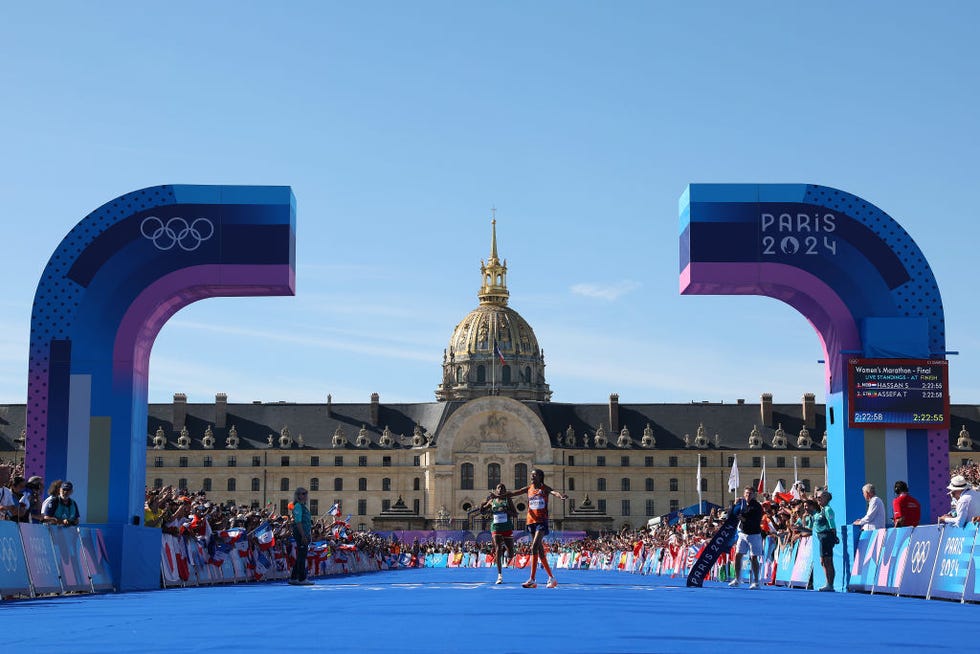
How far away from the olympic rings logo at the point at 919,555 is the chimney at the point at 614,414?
4668 inches

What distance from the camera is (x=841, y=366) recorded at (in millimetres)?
25797

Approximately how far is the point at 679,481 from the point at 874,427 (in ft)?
366

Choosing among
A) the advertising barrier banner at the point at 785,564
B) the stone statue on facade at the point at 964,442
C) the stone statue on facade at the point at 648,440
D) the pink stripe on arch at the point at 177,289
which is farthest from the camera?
the stone statue on facade at the point at 648,440

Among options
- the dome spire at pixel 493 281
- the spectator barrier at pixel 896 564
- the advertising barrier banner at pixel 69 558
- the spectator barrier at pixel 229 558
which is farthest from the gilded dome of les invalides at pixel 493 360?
the advertising barrier banner at pixel 69 558

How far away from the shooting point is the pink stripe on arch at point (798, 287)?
25781 millimetres

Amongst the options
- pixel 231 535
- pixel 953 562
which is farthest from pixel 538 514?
pixel 231 535

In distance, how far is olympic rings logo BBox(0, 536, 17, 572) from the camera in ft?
58.8

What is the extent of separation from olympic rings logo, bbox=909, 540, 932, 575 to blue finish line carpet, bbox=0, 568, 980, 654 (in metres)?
1.75

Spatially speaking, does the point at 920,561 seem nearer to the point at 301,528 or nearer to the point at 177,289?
the point at 301,528

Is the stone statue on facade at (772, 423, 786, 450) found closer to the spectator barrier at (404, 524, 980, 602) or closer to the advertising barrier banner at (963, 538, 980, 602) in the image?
the spectator barrier at (404, 524, 980, 602)

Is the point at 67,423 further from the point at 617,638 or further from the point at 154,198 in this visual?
the point at 617,638

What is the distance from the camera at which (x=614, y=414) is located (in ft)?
459

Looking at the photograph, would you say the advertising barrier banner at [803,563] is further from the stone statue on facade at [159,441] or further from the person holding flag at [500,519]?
the stone statue on facade at [159,441]

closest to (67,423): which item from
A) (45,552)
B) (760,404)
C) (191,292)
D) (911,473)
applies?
(191,292)
